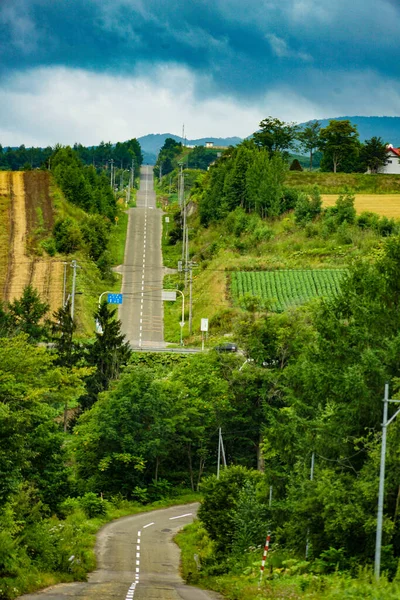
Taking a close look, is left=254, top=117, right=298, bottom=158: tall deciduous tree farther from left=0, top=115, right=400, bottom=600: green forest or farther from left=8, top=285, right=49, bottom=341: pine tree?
left=8, top=285, right=49, bottom=341: pine tree

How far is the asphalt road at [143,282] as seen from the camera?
85.0 metres

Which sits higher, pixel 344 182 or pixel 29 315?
pixel 344 182

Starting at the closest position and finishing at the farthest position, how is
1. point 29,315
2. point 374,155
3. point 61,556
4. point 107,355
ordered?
point 61,556 < point 107,355 < point 29,315 < point 374,155

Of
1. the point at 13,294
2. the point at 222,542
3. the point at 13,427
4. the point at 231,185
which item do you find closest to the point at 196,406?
the point at 222,542

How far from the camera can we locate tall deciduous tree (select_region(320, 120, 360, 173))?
140 meters

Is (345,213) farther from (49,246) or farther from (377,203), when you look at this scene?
(49,246)

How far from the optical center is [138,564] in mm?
35000

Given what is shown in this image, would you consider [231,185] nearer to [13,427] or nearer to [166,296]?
[166,296]

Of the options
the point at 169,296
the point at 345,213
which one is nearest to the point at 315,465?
the point at 169,296

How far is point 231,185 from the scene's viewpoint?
11469 centimetres

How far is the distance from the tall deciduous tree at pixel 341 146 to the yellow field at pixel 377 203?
617 inches

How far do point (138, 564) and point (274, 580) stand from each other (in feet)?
36.6

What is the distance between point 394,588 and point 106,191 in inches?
4721

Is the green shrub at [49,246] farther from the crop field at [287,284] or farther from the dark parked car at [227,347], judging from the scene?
the dark parked car at [227,347]
